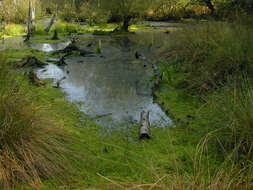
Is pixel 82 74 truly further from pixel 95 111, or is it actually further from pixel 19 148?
pixel 19 148

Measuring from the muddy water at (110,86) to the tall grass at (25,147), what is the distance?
6.17 feet

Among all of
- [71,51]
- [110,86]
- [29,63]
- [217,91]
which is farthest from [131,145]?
[71,51]

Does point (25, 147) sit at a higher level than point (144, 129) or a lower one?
higher

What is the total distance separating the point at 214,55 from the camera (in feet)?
19.3

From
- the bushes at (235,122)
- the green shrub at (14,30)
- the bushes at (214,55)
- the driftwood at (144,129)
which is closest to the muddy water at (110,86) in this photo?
the driftwood at (144,129)

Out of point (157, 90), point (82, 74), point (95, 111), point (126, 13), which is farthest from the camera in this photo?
point (126, 13)

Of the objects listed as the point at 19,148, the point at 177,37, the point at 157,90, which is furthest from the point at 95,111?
the point at 177,37

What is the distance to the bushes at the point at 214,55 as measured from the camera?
548 cm

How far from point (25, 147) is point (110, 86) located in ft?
15.6

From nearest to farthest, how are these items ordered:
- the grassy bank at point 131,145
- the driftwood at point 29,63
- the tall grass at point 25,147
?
the grassy bank at point 131,145
the tall grass at point 25,147
the driftwood at point 29,63

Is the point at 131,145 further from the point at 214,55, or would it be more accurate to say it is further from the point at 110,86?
the point at 110,86

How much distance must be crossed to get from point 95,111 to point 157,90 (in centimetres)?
195

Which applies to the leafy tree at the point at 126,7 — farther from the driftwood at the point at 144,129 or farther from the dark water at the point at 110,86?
the driftwood at the point at 144,129

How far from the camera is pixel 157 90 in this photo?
23.2ft
